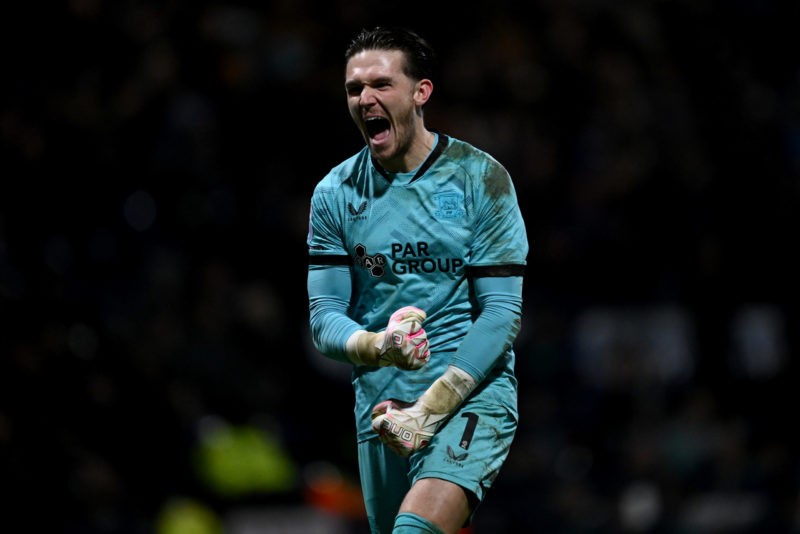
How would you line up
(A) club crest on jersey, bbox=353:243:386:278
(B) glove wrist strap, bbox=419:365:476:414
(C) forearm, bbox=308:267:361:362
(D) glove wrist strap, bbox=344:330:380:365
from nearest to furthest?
(D) glove wrist strap, bbox=344:330:380:365
(B) glove wrist strap, bbox=419:365:476:414
(C) forearm, bbox=308:267:361:362
(A) club crest on jersey, bbox=353:243:386:278

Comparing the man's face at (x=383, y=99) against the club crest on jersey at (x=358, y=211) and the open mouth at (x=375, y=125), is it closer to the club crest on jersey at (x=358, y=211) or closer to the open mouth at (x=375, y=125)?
the open mouth at (x=375, y=125)

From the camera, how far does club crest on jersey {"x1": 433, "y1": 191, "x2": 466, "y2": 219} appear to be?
543cm

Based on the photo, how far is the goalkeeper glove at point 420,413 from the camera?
510 centimetres

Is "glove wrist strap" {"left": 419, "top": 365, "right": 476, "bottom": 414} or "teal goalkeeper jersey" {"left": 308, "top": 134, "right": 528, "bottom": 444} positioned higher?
"teal goalkeeper jersey" {"left": 308, "top": 134, "right": 528, "bottom": 444}

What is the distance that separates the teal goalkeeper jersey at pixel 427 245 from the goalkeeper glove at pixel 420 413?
18cm

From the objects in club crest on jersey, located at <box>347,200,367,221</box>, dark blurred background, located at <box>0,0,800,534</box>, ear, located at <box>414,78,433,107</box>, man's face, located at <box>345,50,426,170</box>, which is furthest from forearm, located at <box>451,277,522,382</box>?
dark blurred background, located at <box>0,0,800,534</box>

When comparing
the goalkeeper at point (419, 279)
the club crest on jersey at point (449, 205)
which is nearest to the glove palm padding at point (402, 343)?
the goalkeeper at point (419, 279)

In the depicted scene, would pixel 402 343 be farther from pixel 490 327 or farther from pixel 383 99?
pixel 383 99

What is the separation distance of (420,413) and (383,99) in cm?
131

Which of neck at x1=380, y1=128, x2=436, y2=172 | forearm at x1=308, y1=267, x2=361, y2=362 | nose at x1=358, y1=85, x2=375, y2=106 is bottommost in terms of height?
forearm at x1=308, y1=267, x2=361, y2=362

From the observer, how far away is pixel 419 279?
545cm

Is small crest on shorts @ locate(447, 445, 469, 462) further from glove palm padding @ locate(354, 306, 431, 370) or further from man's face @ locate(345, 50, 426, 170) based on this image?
man's face @ locate(345, 50, 426, 170)
